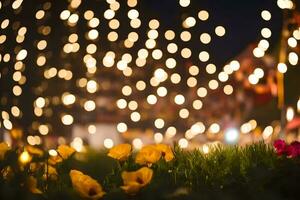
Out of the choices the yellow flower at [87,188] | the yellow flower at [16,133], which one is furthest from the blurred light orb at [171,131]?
the yellow flower at [87,188]

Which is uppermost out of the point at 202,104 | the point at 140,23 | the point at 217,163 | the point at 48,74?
the point at 140,23

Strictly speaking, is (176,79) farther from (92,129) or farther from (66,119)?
(66,119)

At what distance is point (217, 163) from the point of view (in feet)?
9.27

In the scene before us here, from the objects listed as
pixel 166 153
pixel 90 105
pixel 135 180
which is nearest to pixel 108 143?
pixel 90 105

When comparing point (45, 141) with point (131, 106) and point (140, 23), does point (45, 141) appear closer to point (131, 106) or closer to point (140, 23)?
point (131, 106)

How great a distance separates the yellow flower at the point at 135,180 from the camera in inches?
83.7

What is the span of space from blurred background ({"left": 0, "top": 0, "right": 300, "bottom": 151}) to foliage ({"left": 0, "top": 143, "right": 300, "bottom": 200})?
52 centimetres

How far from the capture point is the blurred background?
3.57 meters

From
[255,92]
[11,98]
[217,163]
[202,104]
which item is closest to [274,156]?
[217,163]

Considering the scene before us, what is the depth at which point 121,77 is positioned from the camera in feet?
11.8

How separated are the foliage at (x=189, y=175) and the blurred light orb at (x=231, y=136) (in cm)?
62

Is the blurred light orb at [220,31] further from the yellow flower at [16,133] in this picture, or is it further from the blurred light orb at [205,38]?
the yellow flower at [16,133]

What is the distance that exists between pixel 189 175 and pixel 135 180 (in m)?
0.55

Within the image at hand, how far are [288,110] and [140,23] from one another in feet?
4.10
